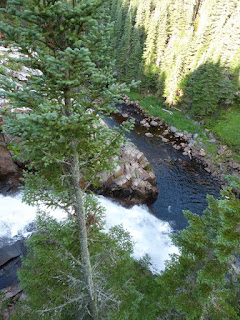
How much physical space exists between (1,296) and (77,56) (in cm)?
1233

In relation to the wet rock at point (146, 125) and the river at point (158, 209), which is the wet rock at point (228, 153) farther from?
the wet rock at point (146, 125)

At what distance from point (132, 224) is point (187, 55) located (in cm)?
3969

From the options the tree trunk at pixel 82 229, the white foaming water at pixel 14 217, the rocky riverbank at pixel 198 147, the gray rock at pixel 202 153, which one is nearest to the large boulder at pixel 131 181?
the white foaming water at pixel 14 217

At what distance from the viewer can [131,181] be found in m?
18.4

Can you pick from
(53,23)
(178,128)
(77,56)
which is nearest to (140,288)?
(77,56)

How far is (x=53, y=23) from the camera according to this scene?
385cm

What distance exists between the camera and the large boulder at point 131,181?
17.8 metres

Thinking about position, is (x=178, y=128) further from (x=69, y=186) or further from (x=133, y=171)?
(x=69, y=186)

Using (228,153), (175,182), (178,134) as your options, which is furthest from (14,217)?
(228,153)

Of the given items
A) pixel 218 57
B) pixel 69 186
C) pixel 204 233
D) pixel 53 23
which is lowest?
pixel 204 233

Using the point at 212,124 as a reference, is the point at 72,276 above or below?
above

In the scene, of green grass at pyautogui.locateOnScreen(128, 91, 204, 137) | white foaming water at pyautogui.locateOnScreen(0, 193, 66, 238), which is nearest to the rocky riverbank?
green grass at pyautogui.locateOnScreen(128, 91, 204, 137)

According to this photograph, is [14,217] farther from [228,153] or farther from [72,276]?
[228,153]

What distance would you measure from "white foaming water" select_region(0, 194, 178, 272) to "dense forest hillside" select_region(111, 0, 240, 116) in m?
27.2
